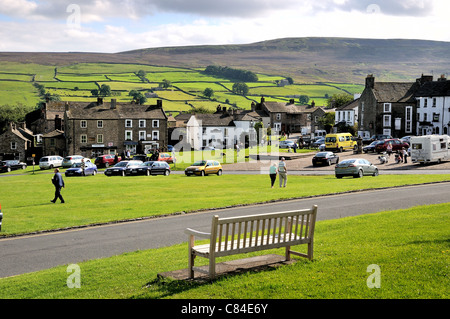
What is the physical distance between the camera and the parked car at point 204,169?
158 ft

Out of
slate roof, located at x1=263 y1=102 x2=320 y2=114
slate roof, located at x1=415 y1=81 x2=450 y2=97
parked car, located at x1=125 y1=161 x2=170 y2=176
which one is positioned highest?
slate roof, located at x1=415 y1=81 x2=450 y2=97

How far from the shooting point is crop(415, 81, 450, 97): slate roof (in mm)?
87812

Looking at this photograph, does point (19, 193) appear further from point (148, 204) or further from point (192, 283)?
point (192, 283)

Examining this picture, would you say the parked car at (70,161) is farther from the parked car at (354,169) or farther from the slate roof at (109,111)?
the parked car at (354,169)

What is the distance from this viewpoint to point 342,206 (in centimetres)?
2217

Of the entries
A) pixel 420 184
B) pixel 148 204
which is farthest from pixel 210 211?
pixel 420 184

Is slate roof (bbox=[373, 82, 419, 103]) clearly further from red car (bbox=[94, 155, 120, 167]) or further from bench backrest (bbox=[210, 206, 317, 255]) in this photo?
bench backrest (bbox=[210, 206, 317, 255])

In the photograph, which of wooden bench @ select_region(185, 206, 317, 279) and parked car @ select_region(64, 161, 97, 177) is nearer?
wooden bench @ select_region(185, 206, 317, 279)

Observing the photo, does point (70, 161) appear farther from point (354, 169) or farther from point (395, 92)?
point (395, 92)

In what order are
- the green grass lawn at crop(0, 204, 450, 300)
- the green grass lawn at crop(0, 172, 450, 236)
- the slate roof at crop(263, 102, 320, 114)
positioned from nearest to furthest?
1. the green grass lawn at crop(0, 204, 450, 300)
2. the green grass lawn at crop(0, 172, 450, 236)
3. the slate roof at crop(263, 102, 320, 114)

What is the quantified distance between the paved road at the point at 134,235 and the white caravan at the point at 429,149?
2519 centimetres

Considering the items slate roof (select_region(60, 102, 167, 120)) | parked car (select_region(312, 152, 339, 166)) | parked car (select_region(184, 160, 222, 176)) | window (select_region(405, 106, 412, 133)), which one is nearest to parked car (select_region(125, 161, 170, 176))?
parked car (select_region(184, 160, 222, 176))

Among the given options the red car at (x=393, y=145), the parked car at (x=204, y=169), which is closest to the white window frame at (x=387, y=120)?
the red car at (x=393, y=145)

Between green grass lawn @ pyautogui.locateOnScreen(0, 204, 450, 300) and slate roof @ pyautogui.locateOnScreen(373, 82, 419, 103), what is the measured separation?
85845mm
